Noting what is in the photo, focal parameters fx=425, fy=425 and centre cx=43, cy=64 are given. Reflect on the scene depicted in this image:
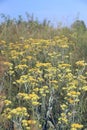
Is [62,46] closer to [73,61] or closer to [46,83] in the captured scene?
[73,61]

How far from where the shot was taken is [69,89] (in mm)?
4734

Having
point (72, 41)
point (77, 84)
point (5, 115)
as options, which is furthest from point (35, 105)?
point (72, 41)

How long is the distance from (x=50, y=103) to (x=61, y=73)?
517 mm

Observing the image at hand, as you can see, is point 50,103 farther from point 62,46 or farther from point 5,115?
point 62,46

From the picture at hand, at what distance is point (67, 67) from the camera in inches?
210

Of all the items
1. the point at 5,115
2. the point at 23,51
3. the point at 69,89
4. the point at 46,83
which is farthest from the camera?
the point at 23,51

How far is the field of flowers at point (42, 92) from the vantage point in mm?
4383

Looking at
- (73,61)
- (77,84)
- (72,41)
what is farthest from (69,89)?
(72,41)

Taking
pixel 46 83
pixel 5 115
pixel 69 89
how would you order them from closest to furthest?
pixel 5 115, pixel 69 89, pixel 46 83

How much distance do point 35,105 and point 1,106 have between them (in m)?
0.35

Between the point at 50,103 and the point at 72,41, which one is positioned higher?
the point at 72,41

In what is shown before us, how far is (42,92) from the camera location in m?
4.67

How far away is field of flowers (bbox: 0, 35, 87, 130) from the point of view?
173 inches

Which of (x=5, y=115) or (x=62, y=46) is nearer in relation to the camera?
(x=5, y=115)
